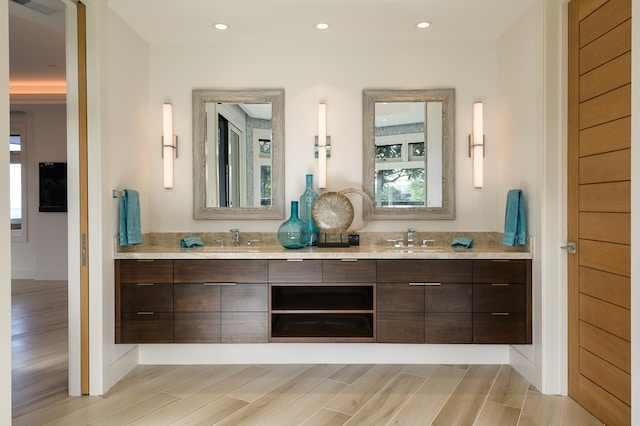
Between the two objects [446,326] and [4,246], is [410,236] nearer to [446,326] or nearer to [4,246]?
[446,326]

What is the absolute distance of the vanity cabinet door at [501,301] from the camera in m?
2.90

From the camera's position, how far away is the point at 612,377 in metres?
2.30

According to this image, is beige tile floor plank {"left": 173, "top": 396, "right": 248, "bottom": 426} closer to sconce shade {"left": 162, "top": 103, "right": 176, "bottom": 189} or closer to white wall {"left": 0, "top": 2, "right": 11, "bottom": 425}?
white wall {"left": 0, "top": 2, "right": 11, "bottom": 425}

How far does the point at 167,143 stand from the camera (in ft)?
11.3

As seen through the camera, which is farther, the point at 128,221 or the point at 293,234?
the point at 293,234

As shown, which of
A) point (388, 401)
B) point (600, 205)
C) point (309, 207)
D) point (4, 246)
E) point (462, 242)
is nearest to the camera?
point (4, 246)

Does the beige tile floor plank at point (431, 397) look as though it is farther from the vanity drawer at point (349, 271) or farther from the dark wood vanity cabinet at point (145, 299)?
the dark wood vanity cabinet at point (145, 299)

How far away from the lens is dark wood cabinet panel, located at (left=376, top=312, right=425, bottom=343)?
2922 mm

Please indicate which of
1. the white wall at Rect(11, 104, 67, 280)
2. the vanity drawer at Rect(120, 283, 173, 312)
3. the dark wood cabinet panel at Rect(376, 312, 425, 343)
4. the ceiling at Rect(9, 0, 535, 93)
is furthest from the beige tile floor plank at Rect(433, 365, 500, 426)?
the white wall at Rect(11, 104, 67, 280)

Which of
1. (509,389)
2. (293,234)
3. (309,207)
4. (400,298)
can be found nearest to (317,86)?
(309,207)

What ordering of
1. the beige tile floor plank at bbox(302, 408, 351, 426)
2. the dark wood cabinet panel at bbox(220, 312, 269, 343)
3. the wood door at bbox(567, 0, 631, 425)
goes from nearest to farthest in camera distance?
1. the wood door at bbox(567, 0, 631, 425)
2. the beige tile floor plank at bbox(302, 408, 351, 426)
3. the dark wood cabinet panel at bbox(220, 312, 269, 343)

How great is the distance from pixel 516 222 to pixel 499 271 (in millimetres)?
342

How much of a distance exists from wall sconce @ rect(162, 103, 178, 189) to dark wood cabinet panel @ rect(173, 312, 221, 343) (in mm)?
1069

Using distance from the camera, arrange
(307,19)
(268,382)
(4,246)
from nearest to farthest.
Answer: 1. (4,246)
2. (268,382)
3. (307,19)
